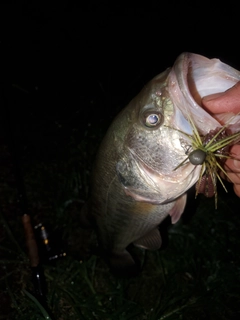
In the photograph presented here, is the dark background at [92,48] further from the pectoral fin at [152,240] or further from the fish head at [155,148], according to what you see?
the fish head at [155,148]

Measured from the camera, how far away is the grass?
3.54 m

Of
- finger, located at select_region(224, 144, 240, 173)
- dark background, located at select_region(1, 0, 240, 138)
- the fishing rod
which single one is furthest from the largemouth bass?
dark background, located at select_region(1, 0, 240, 138)

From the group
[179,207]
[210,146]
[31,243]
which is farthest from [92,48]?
[210,146]

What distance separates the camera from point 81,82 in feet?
19.4

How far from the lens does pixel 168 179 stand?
220 centimetres

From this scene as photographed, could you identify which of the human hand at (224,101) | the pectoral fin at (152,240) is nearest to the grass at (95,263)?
the pectoral fin at (152,240)

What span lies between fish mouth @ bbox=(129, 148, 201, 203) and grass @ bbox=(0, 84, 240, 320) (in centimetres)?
182

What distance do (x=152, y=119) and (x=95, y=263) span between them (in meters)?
2.47

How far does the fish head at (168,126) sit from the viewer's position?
73.1 inches

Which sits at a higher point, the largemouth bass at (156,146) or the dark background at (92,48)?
the dark background at (92,48)

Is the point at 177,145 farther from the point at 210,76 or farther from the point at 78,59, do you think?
the point at 78,59

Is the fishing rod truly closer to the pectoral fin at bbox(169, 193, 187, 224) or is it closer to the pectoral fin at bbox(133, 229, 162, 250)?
the pectoral fin at bbox(133, 229, 162, 250)

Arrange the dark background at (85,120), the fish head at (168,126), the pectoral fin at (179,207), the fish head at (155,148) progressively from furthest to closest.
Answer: the dark background at (85,120) → the pectoral fin at (179,207) → the fish head at (155,148) → the fish head at (168,126)

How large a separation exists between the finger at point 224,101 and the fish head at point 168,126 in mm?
55
